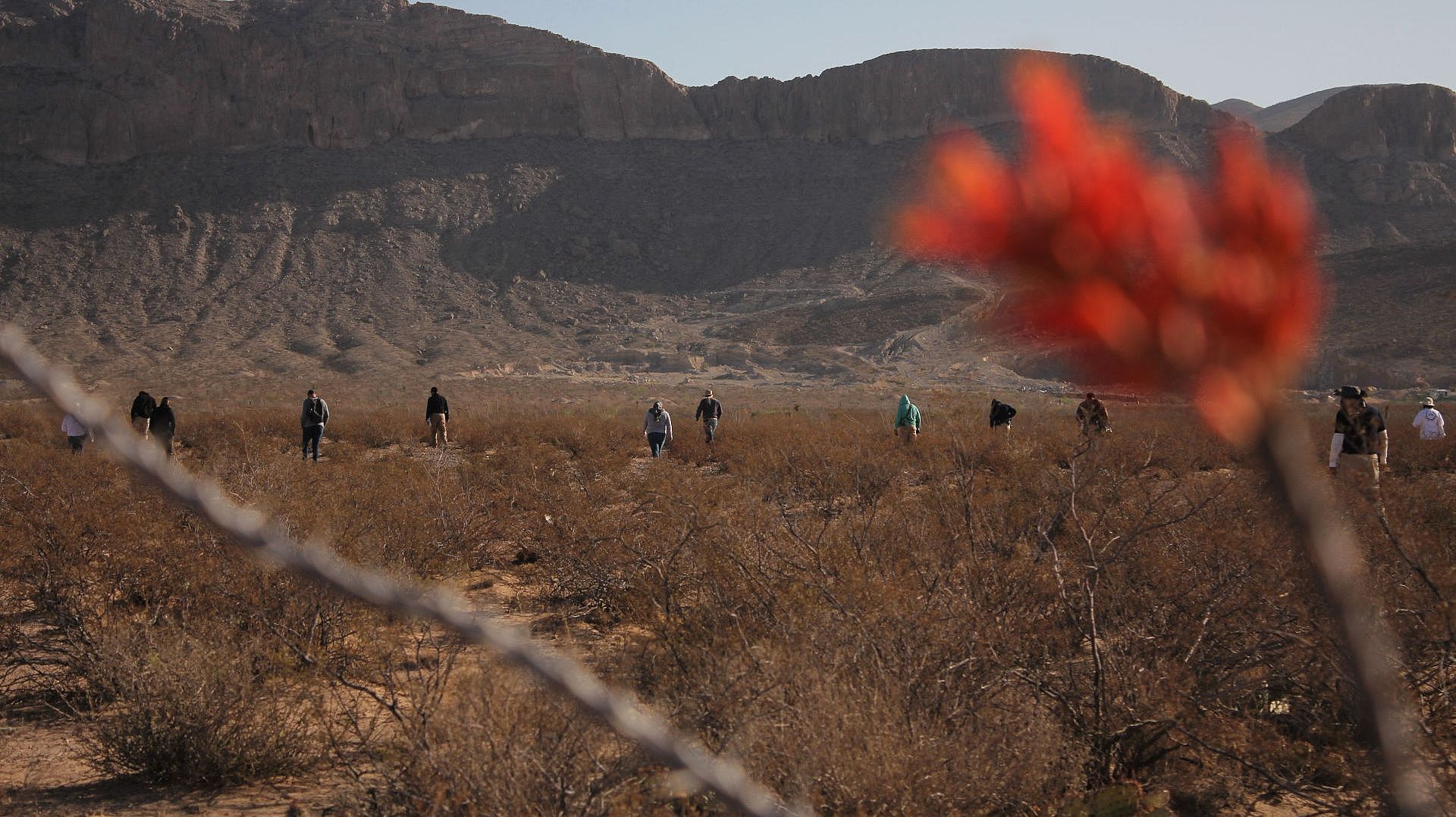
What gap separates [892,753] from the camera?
12.0ft

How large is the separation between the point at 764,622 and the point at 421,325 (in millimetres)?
56525

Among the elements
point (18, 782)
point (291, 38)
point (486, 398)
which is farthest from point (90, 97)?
point (18, 782)

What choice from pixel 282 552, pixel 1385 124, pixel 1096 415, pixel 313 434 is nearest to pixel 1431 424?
pixel 1096 415

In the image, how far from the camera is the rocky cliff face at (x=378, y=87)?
72.3 metres

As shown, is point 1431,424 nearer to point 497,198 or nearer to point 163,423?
point 163,423

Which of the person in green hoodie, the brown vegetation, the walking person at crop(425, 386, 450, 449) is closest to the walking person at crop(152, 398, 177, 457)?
the brown vegetation

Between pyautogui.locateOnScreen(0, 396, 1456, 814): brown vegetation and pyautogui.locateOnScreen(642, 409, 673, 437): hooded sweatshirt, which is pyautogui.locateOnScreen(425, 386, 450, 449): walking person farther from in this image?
pyautogui.locateOnScreen(0, 396, 1456, 814): brown vegetation

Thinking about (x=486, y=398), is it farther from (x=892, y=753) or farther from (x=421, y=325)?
(x=892, y=753)

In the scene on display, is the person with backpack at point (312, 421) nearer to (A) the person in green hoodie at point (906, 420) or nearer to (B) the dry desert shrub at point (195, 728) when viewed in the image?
(A) the person in green hoodie at point (906, 420)

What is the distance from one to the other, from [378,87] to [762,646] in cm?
8146

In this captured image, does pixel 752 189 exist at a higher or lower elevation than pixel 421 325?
higher

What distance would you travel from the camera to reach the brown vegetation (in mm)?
3811

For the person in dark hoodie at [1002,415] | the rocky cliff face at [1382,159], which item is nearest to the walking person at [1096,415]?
the person in dark hoodie at [1002,415]

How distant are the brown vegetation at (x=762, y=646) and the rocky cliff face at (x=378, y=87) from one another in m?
71.0
